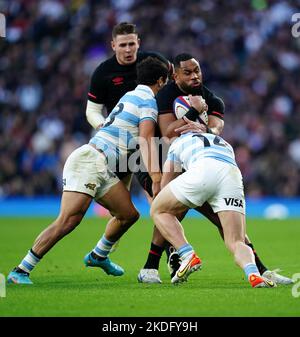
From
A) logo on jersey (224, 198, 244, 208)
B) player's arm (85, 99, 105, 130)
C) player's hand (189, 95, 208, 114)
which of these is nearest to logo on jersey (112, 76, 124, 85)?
player's arm (85, 99, 105, 130)

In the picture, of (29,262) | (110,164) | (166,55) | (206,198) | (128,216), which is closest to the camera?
(206,198)

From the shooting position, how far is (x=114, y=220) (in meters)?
9.45

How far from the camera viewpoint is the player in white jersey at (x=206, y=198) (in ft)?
25.7

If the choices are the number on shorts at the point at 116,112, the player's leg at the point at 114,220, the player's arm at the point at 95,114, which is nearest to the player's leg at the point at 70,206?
the player's leg at the point at 114,220

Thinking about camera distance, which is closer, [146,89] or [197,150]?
[197,150]

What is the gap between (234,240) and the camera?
25.6ft

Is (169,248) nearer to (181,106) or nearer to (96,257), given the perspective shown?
(96,257)

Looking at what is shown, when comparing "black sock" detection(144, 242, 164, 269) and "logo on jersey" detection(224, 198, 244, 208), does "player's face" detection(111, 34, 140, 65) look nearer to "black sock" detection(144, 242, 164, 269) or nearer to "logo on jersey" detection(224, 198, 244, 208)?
"black sock" detection(144, 242, 164, 269)

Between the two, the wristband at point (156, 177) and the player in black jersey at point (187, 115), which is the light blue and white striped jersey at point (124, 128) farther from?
the wristband at point (156, 177)

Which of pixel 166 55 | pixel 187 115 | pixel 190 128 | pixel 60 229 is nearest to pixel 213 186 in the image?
pixel 190 128

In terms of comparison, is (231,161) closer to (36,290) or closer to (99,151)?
(99,151)

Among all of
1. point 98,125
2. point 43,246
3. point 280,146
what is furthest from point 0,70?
point 43,246

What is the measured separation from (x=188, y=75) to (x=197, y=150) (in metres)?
0.87

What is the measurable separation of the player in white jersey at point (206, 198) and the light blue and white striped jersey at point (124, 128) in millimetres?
799
